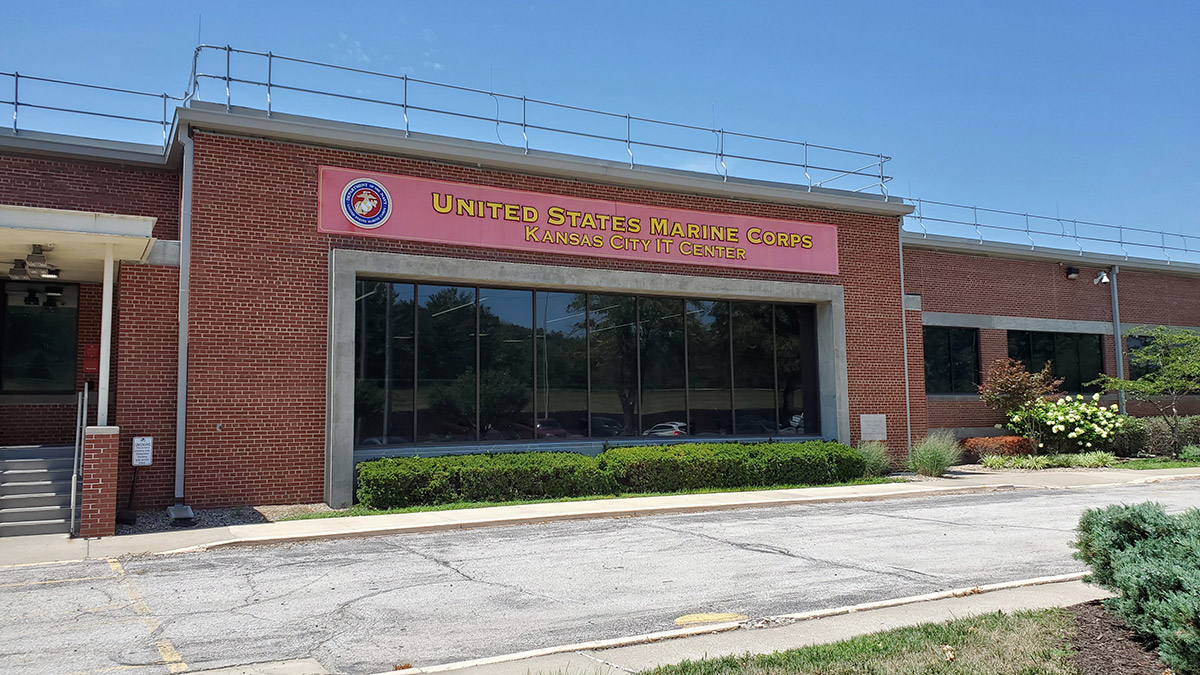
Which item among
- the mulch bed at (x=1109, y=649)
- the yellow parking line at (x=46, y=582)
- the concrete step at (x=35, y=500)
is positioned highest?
the concrete step at (x=35, y=500)

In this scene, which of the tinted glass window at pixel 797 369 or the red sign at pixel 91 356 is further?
the tinted glass window at pixel 797 369

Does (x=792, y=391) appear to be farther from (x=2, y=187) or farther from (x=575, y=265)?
(x=2, y=187)

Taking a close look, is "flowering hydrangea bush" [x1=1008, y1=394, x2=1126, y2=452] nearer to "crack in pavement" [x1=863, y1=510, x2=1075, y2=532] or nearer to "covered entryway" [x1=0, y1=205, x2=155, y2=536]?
"crack in pavement" [x1=863, y1=510, x2=1075, y2=532]

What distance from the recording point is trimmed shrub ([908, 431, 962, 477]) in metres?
21.0

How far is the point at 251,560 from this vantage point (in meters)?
10.8

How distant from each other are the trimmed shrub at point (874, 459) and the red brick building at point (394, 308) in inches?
31.7

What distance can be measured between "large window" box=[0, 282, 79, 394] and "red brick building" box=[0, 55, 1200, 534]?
0.04 metres

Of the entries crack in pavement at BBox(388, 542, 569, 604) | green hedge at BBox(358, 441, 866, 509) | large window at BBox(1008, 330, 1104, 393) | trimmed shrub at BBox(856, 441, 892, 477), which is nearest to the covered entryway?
green hedge at BBox(358, 441, 866, 509)

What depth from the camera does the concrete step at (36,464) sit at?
13.6 metres

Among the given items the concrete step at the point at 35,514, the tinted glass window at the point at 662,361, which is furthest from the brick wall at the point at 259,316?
the tinted glass window at the point at 662,361

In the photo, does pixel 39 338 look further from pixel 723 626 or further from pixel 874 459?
pixel 874 459

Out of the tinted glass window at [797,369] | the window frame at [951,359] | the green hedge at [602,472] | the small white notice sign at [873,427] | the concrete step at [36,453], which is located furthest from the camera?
the window frame at [951,359]

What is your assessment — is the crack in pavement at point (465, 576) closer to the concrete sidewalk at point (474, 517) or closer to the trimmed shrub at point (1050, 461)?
the concrete sidewalk at point (474, 517)

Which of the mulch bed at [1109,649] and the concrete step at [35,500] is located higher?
the concrete step at [35,500]
